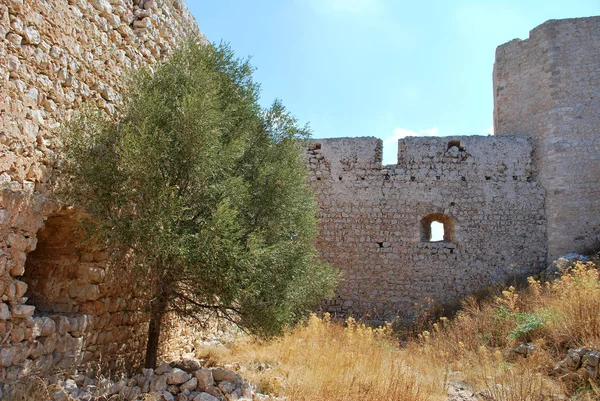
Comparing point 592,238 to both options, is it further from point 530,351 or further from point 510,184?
point 530,351

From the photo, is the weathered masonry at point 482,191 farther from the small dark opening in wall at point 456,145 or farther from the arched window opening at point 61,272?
the arched window opening at point 61,272

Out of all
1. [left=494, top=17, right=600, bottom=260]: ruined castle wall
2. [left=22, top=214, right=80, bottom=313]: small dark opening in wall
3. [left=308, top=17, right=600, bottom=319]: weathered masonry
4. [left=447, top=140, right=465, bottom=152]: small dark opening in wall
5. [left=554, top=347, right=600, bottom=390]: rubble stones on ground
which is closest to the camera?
[left=22, top=214, right=80, bottom=313]: small dark opening in wall

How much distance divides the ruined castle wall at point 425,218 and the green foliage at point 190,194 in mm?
5711

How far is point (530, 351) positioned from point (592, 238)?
564cm

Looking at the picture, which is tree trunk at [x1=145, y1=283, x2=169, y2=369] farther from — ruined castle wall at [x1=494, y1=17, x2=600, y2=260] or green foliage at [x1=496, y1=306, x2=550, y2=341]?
ruined castle wall at [x1=494, y1=17, x2=600, y2=260]

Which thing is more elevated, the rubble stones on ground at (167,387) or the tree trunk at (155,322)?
the tree trunk at (155,322)

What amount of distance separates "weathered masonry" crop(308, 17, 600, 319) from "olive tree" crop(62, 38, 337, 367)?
5766 mm

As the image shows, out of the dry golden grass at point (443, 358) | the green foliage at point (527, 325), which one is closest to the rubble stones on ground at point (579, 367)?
the dry golden grass at point (443, 358)

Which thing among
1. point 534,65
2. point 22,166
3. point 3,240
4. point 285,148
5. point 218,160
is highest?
point 534,65

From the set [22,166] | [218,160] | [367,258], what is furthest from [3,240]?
[367,258]

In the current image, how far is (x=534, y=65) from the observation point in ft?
39.2

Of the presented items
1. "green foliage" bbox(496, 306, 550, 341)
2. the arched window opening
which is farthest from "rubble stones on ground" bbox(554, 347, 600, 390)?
the arched window opening

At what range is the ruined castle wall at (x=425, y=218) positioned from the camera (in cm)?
1124

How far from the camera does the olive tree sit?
4504 mm
